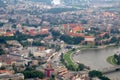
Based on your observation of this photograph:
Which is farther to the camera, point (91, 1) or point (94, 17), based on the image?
point (91, 1)

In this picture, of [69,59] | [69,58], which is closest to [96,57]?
[69,58]

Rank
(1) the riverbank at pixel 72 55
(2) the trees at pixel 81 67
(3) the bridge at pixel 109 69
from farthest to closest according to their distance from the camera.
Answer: (1) the riverbank at pixel 72 55 → (2) the trees at pixel 81 67 → (3) the bridge at pixel 109 69

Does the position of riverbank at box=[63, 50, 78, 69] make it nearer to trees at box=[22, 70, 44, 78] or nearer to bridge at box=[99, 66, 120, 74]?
bridge at box=[99, 66, 120, 74]

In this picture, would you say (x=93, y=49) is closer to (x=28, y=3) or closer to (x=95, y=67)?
(x=95, y=67)

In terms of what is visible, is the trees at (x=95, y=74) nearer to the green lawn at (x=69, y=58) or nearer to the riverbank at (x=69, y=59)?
the riverbank at (x=69, y=59)

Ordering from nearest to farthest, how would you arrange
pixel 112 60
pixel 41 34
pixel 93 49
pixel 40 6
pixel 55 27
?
pixel 112 60 < pixel 93 49 < pixel 41 34 < pixel 55 27 < pixel 40 6

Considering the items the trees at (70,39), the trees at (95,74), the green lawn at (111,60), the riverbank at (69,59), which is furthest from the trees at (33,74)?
the trees at (70,39)

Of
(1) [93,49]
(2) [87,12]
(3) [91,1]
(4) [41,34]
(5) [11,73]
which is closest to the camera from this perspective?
(5) [11,73]

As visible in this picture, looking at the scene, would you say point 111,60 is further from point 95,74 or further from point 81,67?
point 95,74

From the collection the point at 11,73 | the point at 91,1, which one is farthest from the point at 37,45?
the point at 91,1
